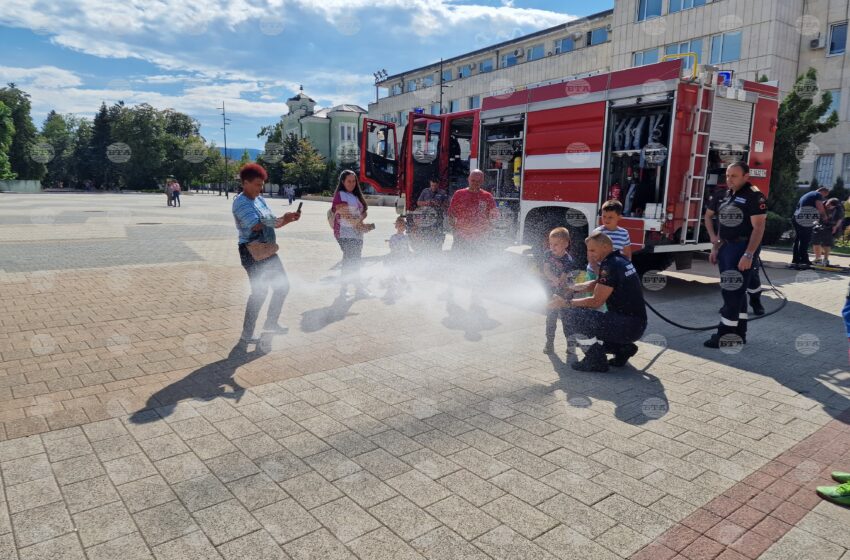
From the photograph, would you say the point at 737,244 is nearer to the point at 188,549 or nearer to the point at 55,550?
the point at 188,549

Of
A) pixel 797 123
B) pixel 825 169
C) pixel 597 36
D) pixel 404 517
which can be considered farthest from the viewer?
pixel 597 36

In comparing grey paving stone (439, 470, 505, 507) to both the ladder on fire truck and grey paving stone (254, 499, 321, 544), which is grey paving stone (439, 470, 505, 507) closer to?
grey paving stone (254, 499, 321, 544)

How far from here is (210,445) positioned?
3.64 m

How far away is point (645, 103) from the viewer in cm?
813

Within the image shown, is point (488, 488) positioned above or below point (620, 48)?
below

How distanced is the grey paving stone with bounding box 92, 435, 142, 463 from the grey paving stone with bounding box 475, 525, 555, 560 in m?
2.22

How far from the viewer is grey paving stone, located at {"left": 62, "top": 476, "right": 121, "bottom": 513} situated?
2952 mm

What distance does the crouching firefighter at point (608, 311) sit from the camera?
4996 millimetres

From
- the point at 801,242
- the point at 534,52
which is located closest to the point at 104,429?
the point at 801,242

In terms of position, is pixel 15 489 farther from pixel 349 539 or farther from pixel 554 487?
pixel 554 487

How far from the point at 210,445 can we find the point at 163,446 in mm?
287

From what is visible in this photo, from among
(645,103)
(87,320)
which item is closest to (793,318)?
(645,103)

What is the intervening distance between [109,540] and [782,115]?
66.6ft

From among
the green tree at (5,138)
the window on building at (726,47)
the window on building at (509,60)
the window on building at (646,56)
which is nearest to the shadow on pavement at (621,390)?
the window on building at (726,47)
